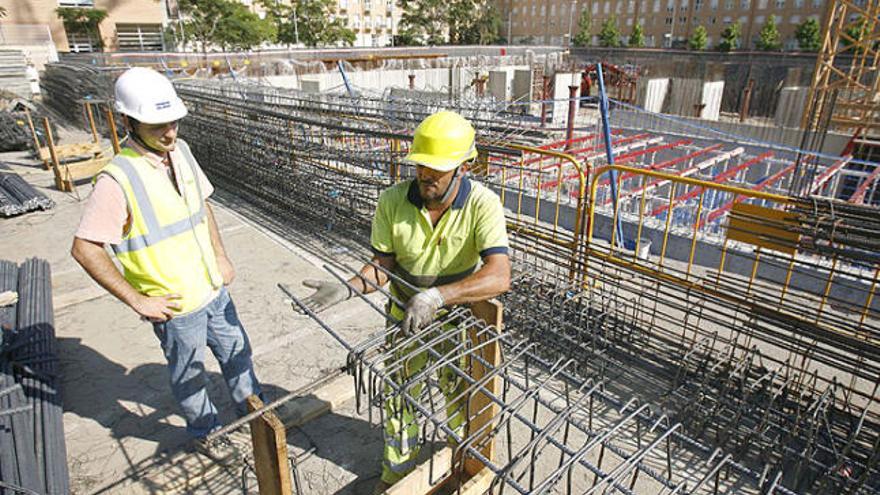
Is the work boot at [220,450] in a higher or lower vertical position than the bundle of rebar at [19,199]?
lower

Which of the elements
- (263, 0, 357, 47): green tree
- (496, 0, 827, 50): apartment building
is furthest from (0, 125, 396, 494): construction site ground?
(496, 0, 827, 50): apartment building

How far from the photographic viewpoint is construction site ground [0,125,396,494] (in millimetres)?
3188

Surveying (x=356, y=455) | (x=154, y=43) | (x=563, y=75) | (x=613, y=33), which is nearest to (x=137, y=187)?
(x=356, y=455)

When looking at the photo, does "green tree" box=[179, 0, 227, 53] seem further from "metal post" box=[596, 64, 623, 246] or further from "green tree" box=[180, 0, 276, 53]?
"metal post" box=[596, 64, 623, 246]

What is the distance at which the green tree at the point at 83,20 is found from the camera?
39.4 meters

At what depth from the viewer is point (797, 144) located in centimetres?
1961

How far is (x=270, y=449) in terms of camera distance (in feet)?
5.97

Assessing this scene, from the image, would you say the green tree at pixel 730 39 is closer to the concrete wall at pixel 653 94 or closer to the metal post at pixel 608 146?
the concrete wall at pixel 653 94

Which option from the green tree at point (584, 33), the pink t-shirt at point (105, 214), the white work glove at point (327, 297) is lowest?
the white work glove at point (327, 297)

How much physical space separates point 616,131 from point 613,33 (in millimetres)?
47457

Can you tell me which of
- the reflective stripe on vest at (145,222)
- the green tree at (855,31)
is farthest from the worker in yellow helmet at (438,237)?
the green tree at (855,31)

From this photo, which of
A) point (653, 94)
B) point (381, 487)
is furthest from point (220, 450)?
point (653, 94)

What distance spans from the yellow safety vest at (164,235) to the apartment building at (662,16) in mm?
59392

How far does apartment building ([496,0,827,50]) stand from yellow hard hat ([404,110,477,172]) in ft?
193
